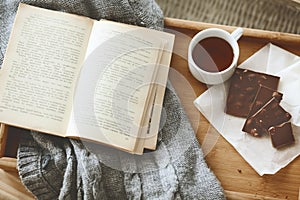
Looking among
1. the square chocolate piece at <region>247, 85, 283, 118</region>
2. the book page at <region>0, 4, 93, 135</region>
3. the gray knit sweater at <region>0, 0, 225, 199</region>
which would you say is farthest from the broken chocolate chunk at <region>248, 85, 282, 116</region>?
the book page at <region>0, 4, 93, 135</region>

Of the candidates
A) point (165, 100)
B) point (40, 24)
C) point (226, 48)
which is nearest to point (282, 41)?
point (226, 48)

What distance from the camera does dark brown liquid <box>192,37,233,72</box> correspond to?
93cm

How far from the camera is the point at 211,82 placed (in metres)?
0.94

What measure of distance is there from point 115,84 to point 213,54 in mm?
182

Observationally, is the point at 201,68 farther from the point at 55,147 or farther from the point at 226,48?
the point at 55,147

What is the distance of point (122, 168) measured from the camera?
2.99 feet

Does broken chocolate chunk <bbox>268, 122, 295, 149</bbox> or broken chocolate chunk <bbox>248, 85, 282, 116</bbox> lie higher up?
broken chocolate chunk <bbox>248, 85, 282, 116</bbox>

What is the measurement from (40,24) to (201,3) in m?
0.46

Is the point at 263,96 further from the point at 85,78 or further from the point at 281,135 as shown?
the point at 85,78

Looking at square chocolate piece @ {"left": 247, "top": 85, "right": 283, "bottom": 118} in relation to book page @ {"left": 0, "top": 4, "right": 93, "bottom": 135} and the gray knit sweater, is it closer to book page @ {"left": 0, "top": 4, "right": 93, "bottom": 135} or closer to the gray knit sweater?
the gray knit sweater

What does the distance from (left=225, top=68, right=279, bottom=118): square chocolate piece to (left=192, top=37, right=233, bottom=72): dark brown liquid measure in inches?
1.5

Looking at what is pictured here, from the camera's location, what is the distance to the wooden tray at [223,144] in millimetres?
912

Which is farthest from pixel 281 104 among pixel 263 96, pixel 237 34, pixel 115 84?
pixel 115 84

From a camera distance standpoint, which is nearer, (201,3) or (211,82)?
(211,82)
